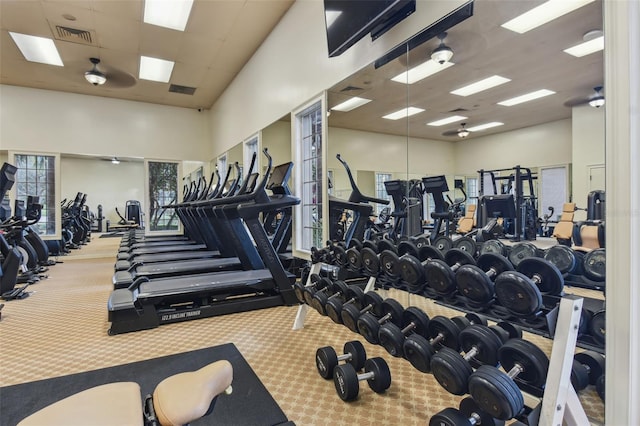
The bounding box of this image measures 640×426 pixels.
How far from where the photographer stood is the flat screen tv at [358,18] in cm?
271

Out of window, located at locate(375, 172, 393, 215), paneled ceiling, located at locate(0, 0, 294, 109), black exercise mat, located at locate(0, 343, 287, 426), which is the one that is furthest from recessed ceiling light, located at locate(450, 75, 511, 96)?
paneled ceiling, located at locate(0, 0, 294, 109)

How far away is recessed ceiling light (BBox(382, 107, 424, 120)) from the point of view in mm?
2985

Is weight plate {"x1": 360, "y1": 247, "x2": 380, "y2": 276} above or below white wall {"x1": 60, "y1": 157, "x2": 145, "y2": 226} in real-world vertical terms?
below

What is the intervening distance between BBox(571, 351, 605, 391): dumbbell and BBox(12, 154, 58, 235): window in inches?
381

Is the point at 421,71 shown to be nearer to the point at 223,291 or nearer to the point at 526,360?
the point at 526,360

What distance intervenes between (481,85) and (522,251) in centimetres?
118

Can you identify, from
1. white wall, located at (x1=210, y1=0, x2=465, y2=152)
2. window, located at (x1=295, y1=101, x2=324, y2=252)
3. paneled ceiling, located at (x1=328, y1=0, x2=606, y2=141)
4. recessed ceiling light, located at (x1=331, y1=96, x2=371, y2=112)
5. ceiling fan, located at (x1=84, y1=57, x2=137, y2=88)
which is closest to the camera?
paneled ceiling, located at (x1=328, y1=0, x2=606, y2=141)

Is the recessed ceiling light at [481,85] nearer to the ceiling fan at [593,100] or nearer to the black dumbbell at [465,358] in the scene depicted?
the ceiling fan at [593,100]

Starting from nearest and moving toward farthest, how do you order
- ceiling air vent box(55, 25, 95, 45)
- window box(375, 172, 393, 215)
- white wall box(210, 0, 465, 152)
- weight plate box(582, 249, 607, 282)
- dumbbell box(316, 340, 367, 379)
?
weight plate box(582, 249, 607, 282), dumbbell box(316, 340, 367, 379), white wall box(210, 0, 465, 152), window box(375, 172, 393, 215), ceiling air vent box(55, 25, 95, 45)

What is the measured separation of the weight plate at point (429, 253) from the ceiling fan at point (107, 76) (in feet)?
23.1

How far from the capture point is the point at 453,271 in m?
1.81

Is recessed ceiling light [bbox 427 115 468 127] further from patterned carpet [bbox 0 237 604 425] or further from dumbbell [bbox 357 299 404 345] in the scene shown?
patterned carpet [bbox 0 237 604 425]

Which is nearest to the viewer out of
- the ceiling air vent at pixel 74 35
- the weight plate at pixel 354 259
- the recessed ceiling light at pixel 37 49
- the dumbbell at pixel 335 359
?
the dumbbell at pixel 335 359

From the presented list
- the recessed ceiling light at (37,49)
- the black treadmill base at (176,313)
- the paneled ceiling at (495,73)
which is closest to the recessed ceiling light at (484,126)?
the paneled ceiling at (495,73)
